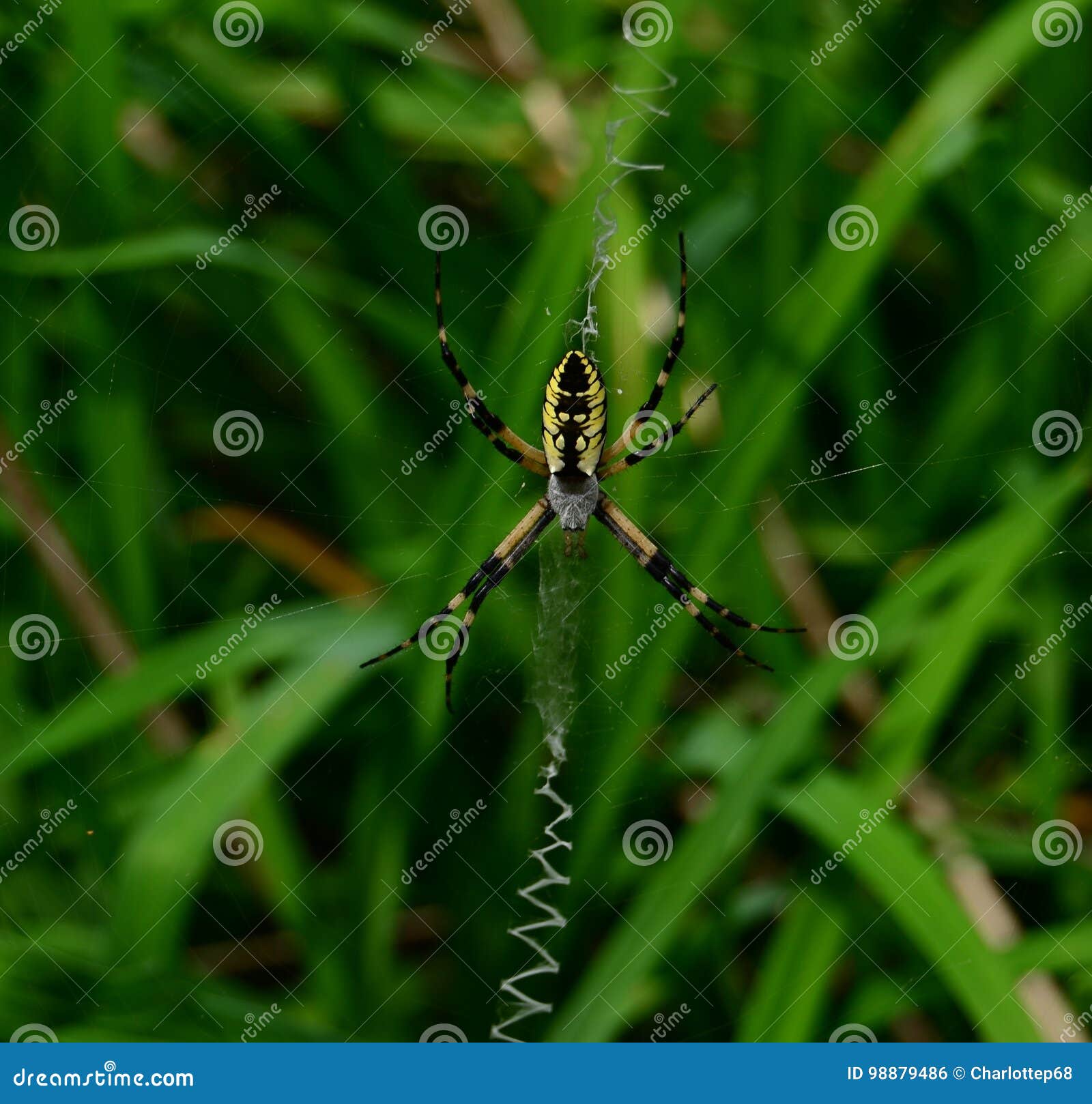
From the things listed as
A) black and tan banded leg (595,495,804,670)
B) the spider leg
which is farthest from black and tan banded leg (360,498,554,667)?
black and tan banded leg (595,495,804,670)

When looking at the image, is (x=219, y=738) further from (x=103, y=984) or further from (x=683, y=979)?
(x=683, y=979)

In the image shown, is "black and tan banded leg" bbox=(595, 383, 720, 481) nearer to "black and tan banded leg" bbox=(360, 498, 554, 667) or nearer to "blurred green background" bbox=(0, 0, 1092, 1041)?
"blurred green background" bbox=(0, 0, 1092, 1041)

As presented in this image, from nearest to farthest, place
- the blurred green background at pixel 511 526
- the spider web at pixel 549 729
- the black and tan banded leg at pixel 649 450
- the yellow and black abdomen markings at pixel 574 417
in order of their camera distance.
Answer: the yellow and black abdomen markings at pixel 574 417
the black and tan banded leg at pixel 649 450
the blurred green background at pixel 511 526
the spider web at pixel 549 729

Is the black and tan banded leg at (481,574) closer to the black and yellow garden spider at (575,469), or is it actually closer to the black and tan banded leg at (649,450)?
the black and yellow garden spider at (575,469)

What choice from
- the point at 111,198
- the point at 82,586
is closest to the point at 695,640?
the point at 82,586

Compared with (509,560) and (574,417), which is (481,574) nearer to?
(509,560)

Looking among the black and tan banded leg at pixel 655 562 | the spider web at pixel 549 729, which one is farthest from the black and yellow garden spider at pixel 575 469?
the spider web at pixel 549 729

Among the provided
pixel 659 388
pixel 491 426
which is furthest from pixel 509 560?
pixel 659 388
